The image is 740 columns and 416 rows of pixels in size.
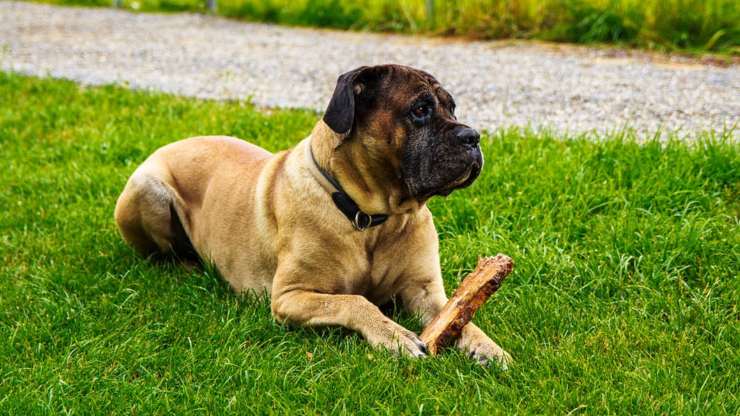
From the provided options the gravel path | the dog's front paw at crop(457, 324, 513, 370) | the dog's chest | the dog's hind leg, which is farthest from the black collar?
the gravel path

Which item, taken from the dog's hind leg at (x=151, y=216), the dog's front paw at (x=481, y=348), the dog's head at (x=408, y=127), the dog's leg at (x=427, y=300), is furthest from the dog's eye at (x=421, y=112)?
the dog's hind leg at (x=151, y=216)

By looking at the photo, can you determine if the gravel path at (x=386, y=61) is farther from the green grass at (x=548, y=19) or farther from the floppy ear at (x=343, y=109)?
the floppy ear at (x=343, y=109)

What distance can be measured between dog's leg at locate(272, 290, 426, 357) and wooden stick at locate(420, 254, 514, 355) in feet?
0.26

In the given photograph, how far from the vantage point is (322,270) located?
411 centimetres

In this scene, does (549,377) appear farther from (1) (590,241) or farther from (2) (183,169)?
(2) (183,169)

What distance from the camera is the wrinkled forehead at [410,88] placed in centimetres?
392

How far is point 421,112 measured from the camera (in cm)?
391

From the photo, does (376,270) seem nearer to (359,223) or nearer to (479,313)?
(359,223)

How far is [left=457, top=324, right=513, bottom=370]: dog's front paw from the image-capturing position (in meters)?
3.65

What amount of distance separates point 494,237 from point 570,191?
26.3 inches

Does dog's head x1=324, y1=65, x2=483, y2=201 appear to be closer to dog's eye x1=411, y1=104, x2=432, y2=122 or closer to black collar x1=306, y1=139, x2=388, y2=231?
dog's eye x1=411, y1=104, x2=432, y2=122

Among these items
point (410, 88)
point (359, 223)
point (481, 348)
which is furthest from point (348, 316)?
point (410, 88)

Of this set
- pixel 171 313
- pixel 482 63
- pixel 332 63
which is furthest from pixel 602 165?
pixel 332 63

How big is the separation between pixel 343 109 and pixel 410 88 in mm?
330
